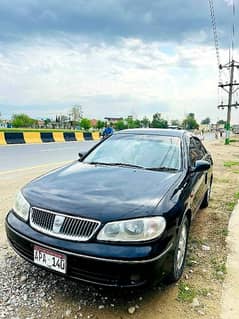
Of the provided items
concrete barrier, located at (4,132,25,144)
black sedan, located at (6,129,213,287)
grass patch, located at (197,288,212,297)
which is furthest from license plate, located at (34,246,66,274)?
concrete barrier, located at (4,132,25,144)

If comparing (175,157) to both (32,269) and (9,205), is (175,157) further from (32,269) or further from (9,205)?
(9,205)

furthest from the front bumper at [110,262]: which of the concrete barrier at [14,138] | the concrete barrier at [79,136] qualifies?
the concrete barrier at [79,136]

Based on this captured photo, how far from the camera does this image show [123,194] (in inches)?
104

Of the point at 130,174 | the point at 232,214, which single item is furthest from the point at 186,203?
the point at 232,214

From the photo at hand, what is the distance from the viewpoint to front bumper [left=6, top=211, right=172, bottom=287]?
2.22 metres

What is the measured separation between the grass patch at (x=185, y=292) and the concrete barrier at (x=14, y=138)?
56.7 ft

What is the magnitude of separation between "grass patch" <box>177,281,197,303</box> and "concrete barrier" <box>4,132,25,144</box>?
17.3 m

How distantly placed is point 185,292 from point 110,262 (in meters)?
1.10

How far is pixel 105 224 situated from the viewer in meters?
2.31

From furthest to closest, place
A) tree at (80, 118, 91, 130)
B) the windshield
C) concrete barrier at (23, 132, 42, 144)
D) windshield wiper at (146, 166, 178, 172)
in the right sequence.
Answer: tree at (80, 118, 91, 130), concrete barrier at (23, 132, 42, 144), the windshield, windshield wiper at (146, 166, 178, 172)

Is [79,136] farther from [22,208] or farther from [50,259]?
[50,259]

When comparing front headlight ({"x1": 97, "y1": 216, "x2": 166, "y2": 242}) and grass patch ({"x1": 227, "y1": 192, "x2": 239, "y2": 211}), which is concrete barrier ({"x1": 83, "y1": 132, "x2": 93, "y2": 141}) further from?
front headlight ({"x1": 97, "y1": 216, "x2": 166, "y2": 242})

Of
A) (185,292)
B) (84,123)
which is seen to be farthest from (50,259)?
(84,123)

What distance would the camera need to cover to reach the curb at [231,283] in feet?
8.66
